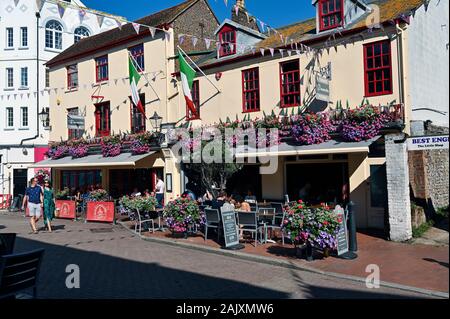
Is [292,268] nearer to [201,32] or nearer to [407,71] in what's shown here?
[407,71]

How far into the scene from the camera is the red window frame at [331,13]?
45.7 ft

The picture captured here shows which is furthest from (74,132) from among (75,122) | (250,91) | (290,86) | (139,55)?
(290,86)

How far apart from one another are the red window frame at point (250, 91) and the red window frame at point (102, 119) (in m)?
8.16

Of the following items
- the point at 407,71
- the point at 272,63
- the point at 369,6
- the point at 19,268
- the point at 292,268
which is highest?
the point at 369,6

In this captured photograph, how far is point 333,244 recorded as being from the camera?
8578 mm

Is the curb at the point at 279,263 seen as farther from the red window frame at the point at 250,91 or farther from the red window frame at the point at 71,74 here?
the red window frame at the point at 71,74

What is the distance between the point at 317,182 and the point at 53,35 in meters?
22.8

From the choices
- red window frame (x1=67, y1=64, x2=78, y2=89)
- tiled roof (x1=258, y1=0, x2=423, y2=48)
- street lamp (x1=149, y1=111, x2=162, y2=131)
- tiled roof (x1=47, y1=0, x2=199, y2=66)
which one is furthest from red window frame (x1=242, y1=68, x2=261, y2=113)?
red window frame (x1=67, y1=64, x2=78, y2=89)

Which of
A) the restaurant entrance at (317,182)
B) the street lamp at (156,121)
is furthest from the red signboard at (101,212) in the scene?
the restaurant entrance at (317,182)

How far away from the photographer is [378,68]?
496 inches

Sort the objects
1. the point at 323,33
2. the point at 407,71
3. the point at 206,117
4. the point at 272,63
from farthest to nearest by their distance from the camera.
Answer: the point at 206,117, the point at 272,63, the point at 323,33, the point at 407,71

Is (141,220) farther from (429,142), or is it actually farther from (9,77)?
(9,77)

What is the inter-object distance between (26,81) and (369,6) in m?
22.4
